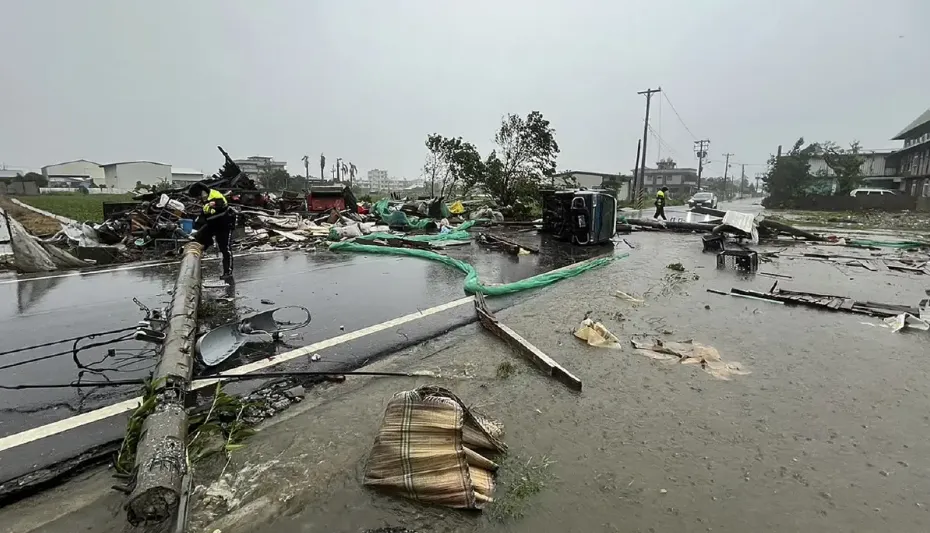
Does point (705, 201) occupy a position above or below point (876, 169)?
below

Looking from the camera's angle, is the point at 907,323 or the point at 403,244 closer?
the point at 907,323

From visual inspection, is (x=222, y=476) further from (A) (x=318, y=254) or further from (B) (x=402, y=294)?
(A) (x=318, y=254)

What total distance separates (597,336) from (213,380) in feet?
12.5

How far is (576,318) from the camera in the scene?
233 inches

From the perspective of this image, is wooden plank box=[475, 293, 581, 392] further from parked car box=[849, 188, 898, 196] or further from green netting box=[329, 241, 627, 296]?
parked car box=[849, 188, 898, 196]

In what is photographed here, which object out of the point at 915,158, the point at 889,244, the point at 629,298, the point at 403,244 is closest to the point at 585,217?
the point at 403,244

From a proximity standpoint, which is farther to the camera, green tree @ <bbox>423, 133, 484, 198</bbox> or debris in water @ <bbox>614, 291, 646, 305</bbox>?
green tree @ <bbox>423, 133, 484, 198</bbox>

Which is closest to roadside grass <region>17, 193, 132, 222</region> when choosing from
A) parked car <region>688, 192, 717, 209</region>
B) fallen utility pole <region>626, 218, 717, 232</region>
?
fallen utility pole <region>626, 218, 717, 232</region>

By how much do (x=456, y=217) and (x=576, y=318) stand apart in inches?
558

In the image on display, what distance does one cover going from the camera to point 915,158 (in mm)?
41250

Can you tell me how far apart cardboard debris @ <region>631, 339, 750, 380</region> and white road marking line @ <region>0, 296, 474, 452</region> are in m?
2.65

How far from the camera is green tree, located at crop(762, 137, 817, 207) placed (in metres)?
36.5

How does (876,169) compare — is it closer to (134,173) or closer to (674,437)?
(674,437)

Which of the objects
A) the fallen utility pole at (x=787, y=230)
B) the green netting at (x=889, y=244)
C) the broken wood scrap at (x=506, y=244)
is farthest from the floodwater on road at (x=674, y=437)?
the fallen utility pole at (x=787, y=230)
